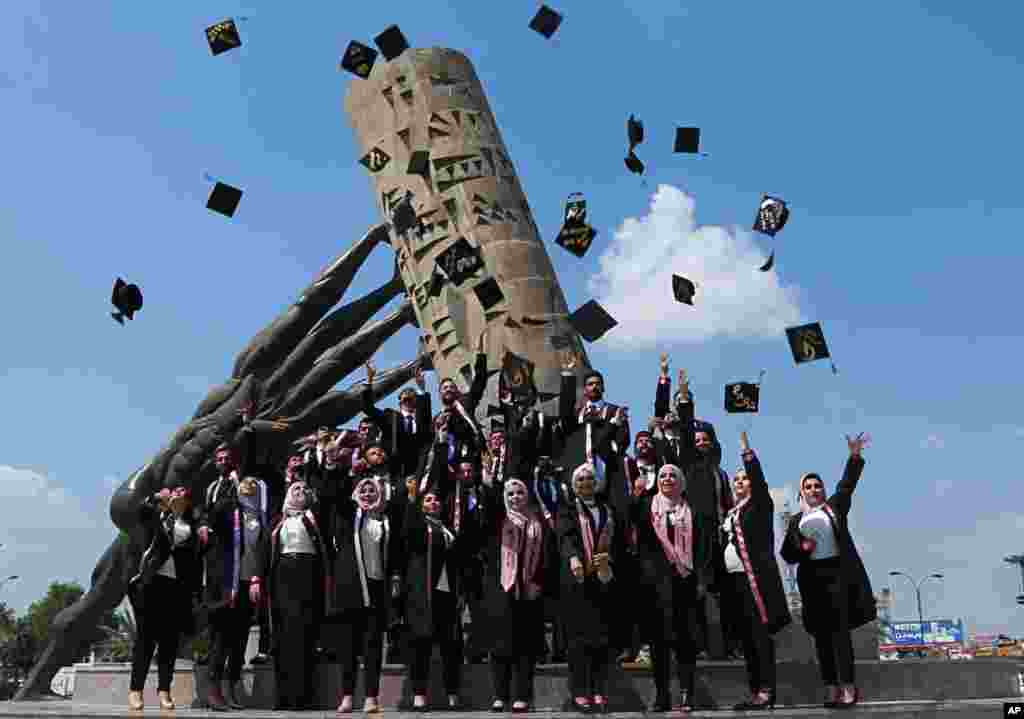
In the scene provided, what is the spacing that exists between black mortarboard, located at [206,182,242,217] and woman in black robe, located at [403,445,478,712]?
8.30 metres

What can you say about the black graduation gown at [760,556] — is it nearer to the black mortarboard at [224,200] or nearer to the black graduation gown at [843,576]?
the black graduation gown at [843,576]

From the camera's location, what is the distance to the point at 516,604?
7098 mm

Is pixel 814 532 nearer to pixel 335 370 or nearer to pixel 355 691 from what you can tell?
pixel 355 691

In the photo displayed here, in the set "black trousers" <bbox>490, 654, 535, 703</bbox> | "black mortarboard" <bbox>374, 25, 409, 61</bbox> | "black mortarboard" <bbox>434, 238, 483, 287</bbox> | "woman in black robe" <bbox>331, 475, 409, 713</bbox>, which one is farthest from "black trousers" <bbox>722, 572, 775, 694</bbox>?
"black mortarboard" <bbox>374, 25, 409, 61</bbox>

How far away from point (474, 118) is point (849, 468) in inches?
397

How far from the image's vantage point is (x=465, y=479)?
8234mm

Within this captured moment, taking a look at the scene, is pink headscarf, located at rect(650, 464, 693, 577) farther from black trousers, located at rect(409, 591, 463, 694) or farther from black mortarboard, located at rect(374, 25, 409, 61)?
black mortarboard, located at rect(374, 25, 409, 61)

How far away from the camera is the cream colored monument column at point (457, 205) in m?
14.1

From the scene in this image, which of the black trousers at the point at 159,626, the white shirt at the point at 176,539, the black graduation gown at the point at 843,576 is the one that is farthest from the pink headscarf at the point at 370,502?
the black graduation gown at the point at 843,576

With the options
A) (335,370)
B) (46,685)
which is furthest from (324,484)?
(46,685)

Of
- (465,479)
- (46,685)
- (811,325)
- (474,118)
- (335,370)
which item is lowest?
(46,685)

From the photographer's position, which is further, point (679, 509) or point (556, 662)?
point (556, 662)

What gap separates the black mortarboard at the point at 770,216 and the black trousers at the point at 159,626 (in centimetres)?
842

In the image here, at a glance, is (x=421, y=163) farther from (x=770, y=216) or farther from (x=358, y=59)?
(x=770, y=216)
